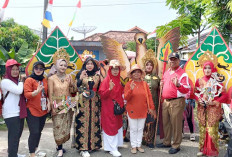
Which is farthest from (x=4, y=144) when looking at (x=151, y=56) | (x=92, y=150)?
(x=151, y=56)

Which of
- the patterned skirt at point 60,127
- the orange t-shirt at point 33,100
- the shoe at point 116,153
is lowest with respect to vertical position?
the shoe at point 116,153

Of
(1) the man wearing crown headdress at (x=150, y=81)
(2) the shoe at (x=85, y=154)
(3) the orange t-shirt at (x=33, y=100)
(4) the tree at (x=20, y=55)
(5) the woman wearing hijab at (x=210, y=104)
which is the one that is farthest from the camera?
(4) the tree at (x=20, y=55)

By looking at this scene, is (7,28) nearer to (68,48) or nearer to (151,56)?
(68,48)

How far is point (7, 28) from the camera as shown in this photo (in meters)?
10.0

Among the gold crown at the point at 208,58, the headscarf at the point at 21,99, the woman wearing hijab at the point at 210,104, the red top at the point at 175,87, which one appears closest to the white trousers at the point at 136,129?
the red top at the point at 175,87

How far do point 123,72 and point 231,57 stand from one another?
218 cm

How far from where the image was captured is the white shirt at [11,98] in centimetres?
351

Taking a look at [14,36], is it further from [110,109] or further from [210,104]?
[210,104]

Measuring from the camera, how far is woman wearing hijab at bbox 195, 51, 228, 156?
4.04 meters

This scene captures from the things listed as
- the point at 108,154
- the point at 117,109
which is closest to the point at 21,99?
the point at 117,109

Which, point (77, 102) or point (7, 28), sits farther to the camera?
point (7, 28)

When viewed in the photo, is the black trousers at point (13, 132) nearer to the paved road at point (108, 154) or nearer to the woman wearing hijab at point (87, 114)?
the paved road at point (108, 154)

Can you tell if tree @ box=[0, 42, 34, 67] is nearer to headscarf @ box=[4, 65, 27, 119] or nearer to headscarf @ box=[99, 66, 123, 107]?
headscarf @ box=[4, 65, 27, 119]

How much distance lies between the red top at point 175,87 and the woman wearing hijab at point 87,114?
4.26 ft
